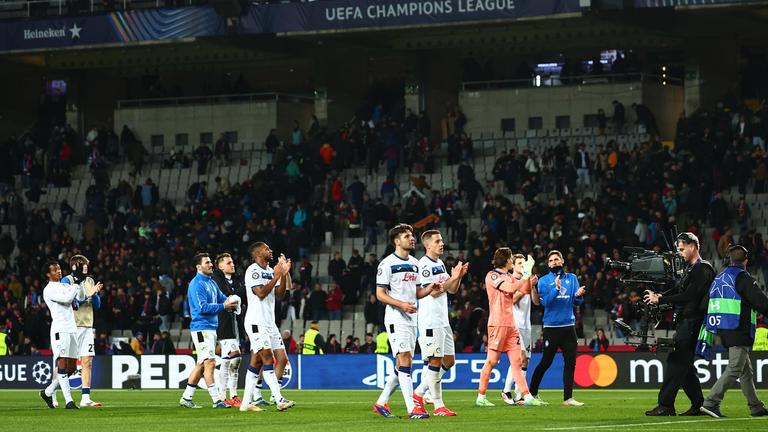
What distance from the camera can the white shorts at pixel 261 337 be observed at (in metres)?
19.9

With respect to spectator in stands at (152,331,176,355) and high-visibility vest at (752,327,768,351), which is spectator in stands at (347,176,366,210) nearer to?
spectator in stands at (152,331,176,355)

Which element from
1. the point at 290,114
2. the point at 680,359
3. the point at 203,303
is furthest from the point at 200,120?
the point at 680,359

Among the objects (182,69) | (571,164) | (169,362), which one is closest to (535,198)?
(571,164)

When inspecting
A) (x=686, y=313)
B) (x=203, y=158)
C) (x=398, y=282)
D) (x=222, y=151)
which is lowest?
(x=686, y=313)

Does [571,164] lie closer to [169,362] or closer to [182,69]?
[169,362]

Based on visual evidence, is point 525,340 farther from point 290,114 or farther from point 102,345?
point 290,114

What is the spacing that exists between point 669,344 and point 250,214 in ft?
92.0

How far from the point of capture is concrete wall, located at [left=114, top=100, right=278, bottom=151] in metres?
52.4

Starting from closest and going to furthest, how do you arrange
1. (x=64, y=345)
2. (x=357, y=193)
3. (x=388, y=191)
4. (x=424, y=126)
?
(x=64, y=345)
(x=388, y=191)
(x=357, y=193)
(x=424, y=126)

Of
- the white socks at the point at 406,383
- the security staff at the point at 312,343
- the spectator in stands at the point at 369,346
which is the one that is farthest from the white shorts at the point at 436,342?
the security staff at the point at 312,343

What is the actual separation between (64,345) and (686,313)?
9577 mm

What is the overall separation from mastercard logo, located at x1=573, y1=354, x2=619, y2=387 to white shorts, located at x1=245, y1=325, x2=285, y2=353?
11.7 metres

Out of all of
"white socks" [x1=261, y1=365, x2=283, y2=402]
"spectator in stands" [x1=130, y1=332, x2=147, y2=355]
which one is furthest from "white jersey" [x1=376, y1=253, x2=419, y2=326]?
"spectator in stands" [x1=130, y1=332, x2=147, y2=355]

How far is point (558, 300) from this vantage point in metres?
21.3
